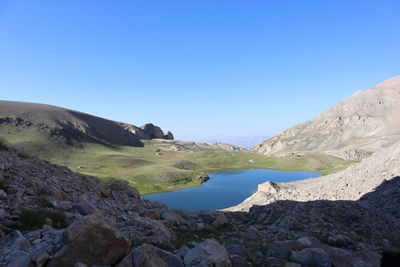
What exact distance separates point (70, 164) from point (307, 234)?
4637 inches

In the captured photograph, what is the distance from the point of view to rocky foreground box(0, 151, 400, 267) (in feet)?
20.0

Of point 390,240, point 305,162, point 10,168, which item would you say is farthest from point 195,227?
point 305,162

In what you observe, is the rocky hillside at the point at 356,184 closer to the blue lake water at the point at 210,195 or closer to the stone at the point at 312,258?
the stone at the point at 312,258

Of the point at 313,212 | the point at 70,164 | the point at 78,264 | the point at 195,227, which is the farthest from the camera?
the point at 70,164

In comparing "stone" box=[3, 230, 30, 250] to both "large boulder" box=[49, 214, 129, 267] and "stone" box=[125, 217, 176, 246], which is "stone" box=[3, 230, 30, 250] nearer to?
"large boulder" box=[49, 214, 129, 267]

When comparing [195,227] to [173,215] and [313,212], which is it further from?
[313,212]

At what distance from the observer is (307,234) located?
15070 mm

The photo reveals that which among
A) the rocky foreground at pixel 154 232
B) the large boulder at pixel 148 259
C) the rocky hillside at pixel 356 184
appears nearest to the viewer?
the large boulder at pixel 148 259

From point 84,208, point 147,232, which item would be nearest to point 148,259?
point 147,232

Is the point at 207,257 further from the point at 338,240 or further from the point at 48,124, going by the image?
the point at 48,124

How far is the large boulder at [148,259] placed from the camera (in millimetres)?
5945

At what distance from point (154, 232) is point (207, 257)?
13.3ft

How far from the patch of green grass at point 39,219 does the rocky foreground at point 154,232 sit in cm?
3

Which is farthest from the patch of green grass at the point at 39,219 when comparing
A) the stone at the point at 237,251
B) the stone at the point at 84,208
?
the stone at the point at 237,251
